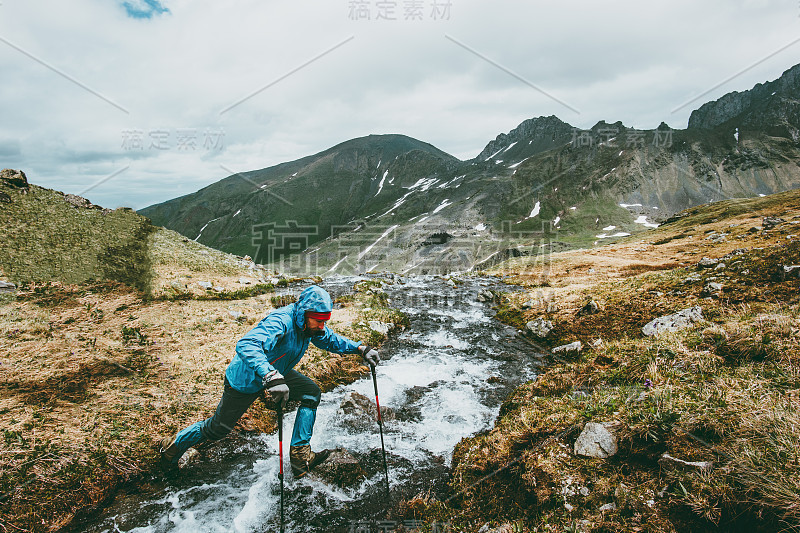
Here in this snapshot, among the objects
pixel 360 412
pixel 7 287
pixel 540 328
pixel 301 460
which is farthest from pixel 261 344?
pixel 7 287

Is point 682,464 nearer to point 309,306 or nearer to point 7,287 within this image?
point 309,306

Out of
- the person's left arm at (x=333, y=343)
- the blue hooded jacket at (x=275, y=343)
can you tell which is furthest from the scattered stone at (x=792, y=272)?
the blue hooded jacket at (x=275, y=343)

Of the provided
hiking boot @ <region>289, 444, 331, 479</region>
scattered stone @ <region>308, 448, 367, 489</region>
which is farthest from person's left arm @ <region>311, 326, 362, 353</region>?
scattered stone @ <region>308, 448, 367, 489</region>

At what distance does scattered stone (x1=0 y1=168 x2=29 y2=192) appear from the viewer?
2728 cm

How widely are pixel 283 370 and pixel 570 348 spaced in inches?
490

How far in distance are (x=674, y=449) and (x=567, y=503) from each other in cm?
194

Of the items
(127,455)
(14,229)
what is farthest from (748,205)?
(14,229)

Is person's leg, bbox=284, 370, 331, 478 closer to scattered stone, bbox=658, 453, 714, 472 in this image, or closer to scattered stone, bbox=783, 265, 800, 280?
scattered stone, bbox=658, 453, 714, 472

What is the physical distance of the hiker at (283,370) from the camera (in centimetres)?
767

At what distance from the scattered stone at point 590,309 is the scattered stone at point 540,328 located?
175cm

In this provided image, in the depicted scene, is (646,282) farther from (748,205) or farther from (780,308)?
(748,205)

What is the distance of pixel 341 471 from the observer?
28.1 ft

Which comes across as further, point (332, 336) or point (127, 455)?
point (332, 336)

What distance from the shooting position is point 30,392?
32.4ft
